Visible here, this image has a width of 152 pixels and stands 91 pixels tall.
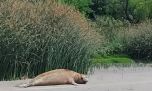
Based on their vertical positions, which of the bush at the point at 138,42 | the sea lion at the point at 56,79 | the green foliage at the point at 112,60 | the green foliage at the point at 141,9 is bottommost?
the green foliage at the point at 112,60

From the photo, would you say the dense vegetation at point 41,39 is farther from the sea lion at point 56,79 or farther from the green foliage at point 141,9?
the green foliage at point 141,9

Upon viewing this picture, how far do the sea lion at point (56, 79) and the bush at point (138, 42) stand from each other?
65.6 feet

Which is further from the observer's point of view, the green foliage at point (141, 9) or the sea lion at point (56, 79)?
the green foliage at point (141, 9)

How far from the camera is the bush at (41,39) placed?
15.9m

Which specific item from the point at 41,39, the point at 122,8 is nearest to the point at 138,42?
the point at 41,39

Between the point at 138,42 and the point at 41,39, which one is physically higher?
the point at 41,39

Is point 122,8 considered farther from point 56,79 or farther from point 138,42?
point 56,79

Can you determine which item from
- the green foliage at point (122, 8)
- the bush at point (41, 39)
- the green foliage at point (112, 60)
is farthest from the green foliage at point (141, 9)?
the bush at point (41, 39)

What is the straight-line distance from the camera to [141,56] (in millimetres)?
34562

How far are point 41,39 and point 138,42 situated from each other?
18324 millimetres

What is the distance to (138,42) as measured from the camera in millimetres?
34719

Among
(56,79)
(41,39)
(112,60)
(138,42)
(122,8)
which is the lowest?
(112,60)

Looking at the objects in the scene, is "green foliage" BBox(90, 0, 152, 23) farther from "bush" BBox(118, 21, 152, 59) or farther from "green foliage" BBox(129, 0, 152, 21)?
"bush" BBox(118, 21, 152, 59)

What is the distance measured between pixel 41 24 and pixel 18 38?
4.33 feet
